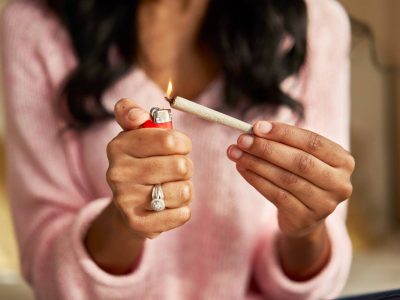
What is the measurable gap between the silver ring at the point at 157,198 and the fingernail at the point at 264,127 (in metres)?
0.08

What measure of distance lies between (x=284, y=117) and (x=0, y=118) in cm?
63

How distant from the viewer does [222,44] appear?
2.30 feet

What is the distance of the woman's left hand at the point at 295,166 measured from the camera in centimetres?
45

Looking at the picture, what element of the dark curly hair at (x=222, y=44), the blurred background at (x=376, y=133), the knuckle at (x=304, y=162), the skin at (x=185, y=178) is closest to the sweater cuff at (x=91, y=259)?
the skin at (x=185, y=178)

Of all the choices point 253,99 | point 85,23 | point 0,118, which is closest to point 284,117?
point 253,99

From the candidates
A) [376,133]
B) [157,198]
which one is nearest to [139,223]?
[157,198]

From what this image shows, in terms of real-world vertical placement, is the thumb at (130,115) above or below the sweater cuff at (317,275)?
above

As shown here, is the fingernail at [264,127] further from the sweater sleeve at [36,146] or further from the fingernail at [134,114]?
the sweater sleeve at [36,146]

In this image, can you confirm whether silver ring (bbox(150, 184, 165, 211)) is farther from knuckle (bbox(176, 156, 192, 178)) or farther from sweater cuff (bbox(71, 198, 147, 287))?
sweater cuff (bbox(71, 198, 147, 287))

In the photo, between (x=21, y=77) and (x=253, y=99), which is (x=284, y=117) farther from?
(x=21, y=77)

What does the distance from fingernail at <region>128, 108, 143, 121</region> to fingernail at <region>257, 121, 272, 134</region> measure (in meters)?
0.09

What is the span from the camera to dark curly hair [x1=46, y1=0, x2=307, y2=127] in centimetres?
69

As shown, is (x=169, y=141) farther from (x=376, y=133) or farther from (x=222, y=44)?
(x=376, y=133)

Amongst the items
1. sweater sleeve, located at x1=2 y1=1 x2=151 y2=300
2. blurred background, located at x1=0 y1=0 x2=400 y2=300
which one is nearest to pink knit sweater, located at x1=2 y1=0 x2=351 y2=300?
sweater sleeve, located at x1=2 y1=1 x2=151 y2=300
